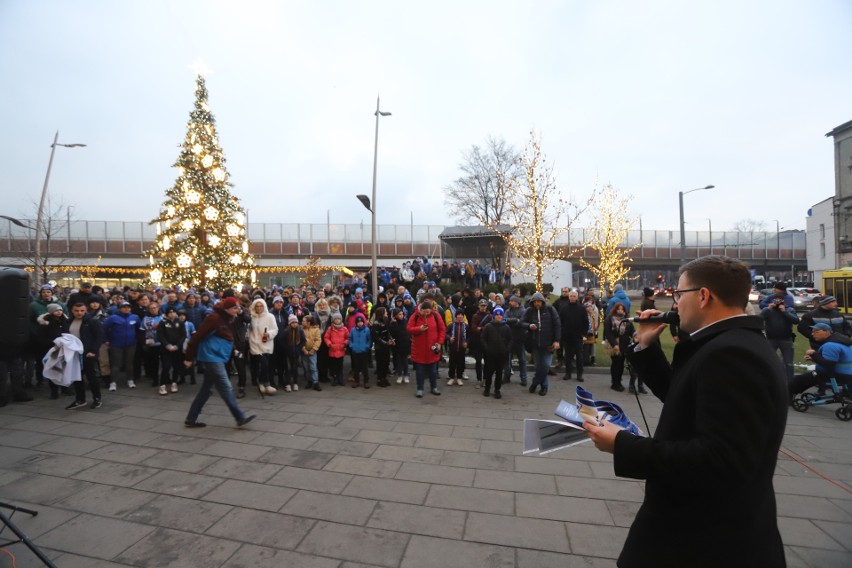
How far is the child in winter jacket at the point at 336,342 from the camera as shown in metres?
9.16

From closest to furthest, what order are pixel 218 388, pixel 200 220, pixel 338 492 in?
pixel 338 492 → pixel 218 388 → pixel 200 220

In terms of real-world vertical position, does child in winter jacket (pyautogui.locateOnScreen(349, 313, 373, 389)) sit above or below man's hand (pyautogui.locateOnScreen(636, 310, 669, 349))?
below

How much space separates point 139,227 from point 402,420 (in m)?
42.9

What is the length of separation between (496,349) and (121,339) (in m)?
7.65

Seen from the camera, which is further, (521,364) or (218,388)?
(521,364)

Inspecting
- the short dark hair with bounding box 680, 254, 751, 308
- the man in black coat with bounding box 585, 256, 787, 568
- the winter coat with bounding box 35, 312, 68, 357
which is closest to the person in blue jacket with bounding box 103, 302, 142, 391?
the winter coat with bounding box 35, 312, 68, 357

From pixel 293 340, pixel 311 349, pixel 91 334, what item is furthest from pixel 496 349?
pixel 91 334

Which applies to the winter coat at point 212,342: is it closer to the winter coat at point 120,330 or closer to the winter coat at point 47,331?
the winter coat at point 120,330

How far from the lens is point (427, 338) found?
8.47 meters

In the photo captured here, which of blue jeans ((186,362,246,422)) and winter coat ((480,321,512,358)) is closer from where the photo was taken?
blue jeans ((186,362,246,422))

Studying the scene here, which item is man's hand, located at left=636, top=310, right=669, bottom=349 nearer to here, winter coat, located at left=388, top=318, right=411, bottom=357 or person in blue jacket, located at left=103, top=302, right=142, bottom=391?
winter coat, located at left=388, top=318, right=411, bottom=357

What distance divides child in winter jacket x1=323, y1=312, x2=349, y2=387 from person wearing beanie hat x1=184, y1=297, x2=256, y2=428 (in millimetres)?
2938

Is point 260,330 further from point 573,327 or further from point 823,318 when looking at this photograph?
point 823,318

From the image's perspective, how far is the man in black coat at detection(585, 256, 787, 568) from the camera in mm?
1341
